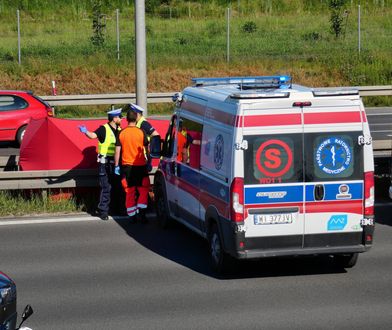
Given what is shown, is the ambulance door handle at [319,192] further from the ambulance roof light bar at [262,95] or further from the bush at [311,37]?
the bush at [311,37]

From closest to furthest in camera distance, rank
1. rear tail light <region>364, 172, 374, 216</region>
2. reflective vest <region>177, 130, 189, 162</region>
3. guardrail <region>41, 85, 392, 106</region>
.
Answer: rear tail light <region>364, 172, 374, 216</region> → reflective vest <region>177, 130, 189, 162</region> → guardrail <region>41, 85, 392, 106</region>

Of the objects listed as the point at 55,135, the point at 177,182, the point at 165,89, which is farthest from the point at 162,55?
the point at 177,182

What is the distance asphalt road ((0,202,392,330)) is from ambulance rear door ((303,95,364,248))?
59cm

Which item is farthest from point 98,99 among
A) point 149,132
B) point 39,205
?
point 149,132

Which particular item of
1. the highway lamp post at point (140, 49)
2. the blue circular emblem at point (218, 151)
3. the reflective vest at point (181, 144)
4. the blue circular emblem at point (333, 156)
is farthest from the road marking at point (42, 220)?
the blue circular emblem at point (333, 156)

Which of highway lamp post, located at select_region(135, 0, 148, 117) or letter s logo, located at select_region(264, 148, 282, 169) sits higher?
highway lamp post, located at select_region(135, 0, 148, 117)

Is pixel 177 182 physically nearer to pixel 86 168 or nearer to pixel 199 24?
pixel 86 168

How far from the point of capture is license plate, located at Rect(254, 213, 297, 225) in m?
11.6

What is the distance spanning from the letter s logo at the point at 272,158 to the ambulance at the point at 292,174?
1cm

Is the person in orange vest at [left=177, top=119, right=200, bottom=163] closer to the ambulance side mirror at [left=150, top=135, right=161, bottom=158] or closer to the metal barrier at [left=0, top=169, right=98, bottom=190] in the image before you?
the ambulance side mirror at [left=150, top=135, right=161, bottom=158]

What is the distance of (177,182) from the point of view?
549 inches

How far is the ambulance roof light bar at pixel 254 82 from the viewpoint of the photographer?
12733 millimetres

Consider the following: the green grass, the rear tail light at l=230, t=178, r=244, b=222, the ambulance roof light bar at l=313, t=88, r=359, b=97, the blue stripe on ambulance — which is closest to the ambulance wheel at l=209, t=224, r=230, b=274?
the rear tail light at l=230, t=178, r=244, b=222

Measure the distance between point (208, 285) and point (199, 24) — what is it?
35.9m
